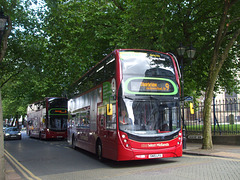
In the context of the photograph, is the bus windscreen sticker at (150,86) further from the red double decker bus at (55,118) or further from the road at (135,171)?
the red double decker bus at (55,118)

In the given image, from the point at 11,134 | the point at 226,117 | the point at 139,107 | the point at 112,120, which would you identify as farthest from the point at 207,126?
the point at 11,134

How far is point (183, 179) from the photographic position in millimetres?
7148

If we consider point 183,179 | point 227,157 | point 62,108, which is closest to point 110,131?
point 183,179

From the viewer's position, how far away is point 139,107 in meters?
9.52

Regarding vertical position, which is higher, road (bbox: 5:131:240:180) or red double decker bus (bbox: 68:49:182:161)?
red double decker bus (bbox: 68:49:182:161)

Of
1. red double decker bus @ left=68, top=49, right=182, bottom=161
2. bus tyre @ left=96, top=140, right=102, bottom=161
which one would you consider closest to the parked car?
bus tyre @ left=96, top=140, right=102, bottom=161

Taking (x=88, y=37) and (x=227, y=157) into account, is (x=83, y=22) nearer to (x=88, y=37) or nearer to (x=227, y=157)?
(x=88, y=37)

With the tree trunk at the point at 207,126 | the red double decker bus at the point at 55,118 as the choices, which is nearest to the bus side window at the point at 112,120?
the tree trunk at the point at 207,126

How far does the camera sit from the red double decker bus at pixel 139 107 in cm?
935

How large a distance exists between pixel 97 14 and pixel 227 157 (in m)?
12.4

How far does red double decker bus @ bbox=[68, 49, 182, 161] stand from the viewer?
935 centimetres

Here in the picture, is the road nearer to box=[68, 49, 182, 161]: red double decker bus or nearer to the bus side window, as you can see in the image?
box=[68, 49, 182, 161]: red double decker bus

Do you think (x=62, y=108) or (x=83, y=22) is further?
(x=62, y=108)

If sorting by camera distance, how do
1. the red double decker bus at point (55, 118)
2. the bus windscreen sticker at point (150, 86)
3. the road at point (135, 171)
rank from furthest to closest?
1. the red double decker bus at point (55, 118)
2. the bus windscreen sticker at point (150, 86)
3. the road at point (135, 171)
